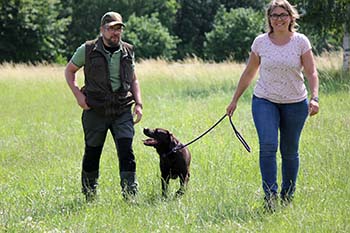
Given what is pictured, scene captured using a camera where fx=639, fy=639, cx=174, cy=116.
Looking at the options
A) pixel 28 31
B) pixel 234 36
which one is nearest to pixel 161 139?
pixel 234 36

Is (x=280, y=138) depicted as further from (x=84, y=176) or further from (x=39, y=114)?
(x=39, y=114)

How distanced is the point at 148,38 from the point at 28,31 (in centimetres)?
845

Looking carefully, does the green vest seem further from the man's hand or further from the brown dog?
the brown dog

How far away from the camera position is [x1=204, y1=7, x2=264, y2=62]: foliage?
4331 cm

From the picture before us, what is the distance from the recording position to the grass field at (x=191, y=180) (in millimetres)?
5309

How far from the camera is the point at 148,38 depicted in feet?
150

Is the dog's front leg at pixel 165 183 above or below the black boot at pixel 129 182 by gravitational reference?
below

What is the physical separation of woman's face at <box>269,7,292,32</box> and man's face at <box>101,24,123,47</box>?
1.55 meters

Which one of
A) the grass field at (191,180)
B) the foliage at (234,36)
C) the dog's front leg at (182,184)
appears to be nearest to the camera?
the grass field at (191,180)

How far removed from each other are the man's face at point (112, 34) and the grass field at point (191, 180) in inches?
61.4

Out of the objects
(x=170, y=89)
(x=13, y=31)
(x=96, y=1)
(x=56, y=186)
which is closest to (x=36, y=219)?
(x=56, y=186)

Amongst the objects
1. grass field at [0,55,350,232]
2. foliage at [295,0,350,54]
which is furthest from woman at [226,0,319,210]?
foliage at [295,0,350,54]

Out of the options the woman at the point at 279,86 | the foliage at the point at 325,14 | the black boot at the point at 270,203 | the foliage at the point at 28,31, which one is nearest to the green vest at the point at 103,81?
the woman at the point at 279,86

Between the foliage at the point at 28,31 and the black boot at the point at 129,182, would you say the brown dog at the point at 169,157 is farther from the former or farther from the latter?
the foliage at the point at 28,31
